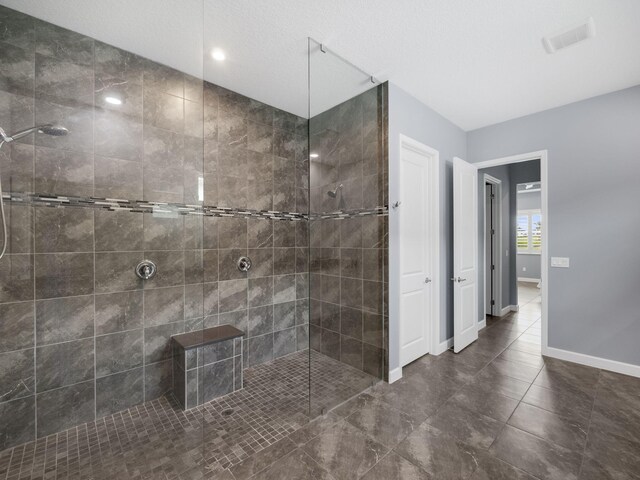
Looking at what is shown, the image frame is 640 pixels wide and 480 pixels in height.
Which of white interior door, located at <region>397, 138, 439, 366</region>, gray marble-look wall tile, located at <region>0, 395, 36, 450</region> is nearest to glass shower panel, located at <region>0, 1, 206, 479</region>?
gray marble-look wall tile, located at <region>0, 395, 36, 450</region>

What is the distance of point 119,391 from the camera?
2.03 m

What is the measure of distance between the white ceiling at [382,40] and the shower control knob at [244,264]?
1570 millimetres

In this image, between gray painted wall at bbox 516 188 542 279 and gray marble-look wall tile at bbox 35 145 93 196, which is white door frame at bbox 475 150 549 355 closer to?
gray marble-look wall tile at bbox 35 145 93 196

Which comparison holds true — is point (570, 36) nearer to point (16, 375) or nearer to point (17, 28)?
point (17, 28)

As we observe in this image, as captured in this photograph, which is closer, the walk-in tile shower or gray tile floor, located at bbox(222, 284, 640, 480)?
gray tile floor, located at bbox(222, 284, 640, 480)

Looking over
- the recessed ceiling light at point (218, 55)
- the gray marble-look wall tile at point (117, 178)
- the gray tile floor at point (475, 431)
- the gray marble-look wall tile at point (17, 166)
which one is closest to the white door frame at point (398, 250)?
the gray tile floor at point (475, 431)

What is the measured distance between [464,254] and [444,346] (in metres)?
1.09

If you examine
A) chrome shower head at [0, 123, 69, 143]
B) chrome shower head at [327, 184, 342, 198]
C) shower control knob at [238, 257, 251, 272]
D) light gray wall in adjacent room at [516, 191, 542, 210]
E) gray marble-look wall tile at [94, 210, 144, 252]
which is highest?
light gray wall in adjacent room at [516, 191, 542, 210]

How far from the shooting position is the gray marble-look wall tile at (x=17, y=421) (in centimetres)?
162

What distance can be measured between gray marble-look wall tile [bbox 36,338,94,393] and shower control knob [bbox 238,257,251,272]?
1225 mm

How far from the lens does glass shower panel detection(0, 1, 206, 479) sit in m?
1.64

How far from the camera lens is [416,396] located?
7.47 ft

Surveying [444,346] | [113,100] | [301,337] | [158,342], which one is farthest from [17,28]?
[444,346]

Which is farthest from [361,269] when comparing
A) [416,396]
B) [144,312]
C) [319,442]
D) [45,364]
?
[45,364]
